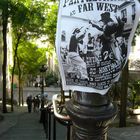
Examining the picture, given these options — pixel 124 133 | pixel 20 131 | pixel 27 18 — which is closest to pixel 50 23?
pixel 27 18

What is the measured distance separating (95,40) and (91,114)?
0.30 meters

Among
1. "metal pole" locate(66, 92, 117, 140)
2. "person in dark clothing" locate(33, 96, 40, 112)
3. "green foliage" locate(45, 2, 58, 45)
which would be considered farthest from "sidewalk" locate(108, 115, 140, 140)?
"person in dark clothing" locate(33, 96, 40, 112)

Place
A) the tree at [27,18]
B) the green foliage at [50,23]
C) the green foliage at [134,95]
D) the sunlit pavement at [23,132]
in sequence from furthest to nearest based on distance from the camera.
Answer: the green foliage at [50,23] → the tree at [27,18] → the green foliage at [134,95] → the sunlit pavement at [23,132]

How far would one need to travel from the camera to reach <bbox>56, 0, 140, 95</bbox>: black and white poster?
5.70ft

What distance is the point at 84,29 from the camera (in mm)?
1745

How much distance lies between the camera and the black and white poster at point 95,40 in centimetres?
174

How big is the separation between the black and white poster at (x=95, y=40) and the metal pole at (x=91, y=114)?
6 cm

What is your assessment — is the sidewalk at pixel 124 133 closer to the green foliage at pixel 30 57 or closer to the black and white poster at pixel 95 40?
the black and white poster at pixel 95 40

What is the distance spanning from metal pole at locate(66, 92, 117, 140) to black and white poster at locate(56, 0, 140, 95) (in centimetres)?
6

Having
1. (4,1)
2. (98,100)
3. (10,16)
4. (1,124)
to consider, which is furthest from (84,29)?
(10,16)

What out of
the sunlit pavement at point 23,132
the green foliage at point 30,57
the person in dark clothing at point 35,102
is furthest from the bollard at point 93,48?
the green foliage at point 30,57

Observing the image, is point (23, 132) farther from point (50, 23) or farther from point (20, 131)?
point (50, 23)

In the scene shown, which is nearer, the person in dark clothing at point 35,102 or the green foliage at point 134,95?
the green foliage at point 134,95

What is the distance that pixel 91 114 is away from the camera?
179cm
